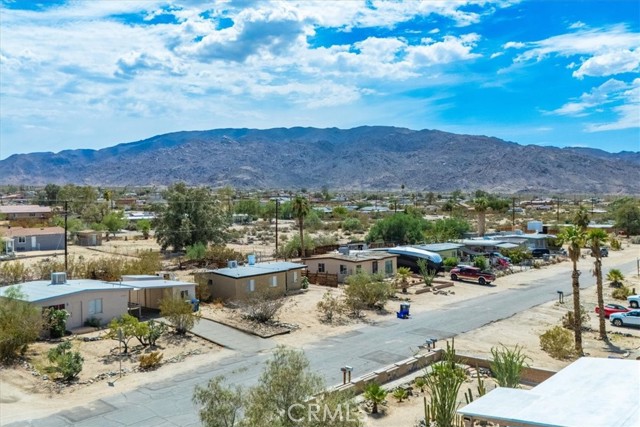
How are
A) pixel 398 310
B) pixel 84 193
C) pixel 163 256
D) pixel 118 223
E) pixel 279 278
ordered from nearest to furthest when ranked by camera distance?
pixel 398 310
pixel 279 278
pixel 163 256
pixel 118 223
pixel 84 193

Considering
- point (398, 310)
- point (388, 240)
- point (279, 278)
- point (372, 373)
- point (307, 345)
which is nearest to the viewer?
point (372, 373)

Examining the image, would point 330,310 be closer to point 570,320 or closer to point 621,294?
point 570,320

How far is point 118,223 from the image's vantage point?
3063 inches

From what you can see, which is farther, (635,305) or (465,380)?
(635,305)

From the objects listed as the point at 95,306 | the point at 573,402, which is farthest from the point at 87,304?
the point at 573,402

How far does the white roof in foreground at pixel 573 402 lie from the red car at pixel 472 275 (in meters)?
29.8

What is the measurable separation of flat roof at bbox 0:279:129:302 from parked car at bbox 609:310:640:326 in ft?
89.9

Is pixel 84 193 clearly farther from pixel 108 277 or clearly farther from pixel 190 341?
pixel 190 341

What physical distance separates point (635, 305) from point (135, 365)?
29.6m

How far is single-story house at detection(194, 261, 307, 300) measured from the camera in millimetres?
35750

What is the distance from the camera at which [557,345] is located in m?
25.4

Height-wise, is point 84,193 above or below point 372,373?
above

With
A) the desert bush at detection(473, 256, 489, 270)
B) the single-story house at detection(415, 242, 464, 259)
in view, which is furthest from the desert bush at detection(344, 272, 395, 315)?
the single-story house at detection(415, 242, 464, 259)

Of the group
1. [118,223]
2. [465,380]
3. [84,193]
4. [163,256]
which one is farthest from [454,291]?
[84,193]
